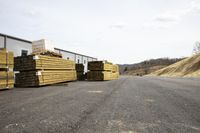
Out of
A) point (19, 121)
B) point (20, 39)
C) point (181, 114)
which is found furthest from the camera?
point (20, 39)

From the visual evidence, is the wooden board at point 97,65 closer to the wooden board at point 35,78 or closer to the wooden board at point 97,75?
the wooden board at point 97,75

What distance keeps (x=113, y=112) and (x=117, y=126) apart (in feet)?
3.80

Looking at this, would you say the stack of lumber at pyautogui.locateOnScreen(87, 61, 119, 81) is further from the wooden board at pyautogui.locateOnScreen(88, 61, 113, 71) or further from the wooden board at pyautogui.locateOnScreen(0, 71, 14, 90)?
the wooden board at pyautogui.locateOnScreen(0, 71, 14, 90)

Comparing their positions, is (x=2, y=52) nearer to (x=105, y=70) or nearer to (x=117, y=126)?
(x=117, y=126)

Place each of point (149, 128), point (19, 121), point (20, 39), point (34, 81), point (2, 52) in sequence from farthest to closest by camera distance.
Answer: point (20, 39) → point (34, 81) → point (2, 52) → point (19, 121) → point (149, 128)

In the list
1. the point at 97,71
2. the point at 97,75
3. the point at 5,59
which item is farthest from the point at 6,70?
the point at 97,71

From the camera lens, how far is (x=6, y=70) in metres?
11.4

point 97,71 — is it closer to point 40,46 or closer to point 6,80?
point 40,46

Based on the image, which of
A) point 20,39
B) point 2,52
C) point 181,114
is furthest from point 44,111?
point 20,39

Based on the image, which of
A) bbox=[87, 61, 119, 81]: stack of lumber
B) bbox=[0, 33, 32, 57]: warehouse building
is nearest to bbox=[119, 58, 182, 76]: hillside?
bbox=[87, 61, 119, 81]: stack of lumber

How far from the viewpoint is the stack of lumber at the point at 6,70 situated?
35.4 feet

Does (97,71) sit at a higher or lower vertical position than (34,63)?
lower

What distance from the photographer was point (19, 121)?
3936mm

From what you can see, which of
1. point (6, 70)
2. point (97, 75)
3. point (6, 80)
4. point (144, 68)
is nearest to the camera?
point (6, 80)
